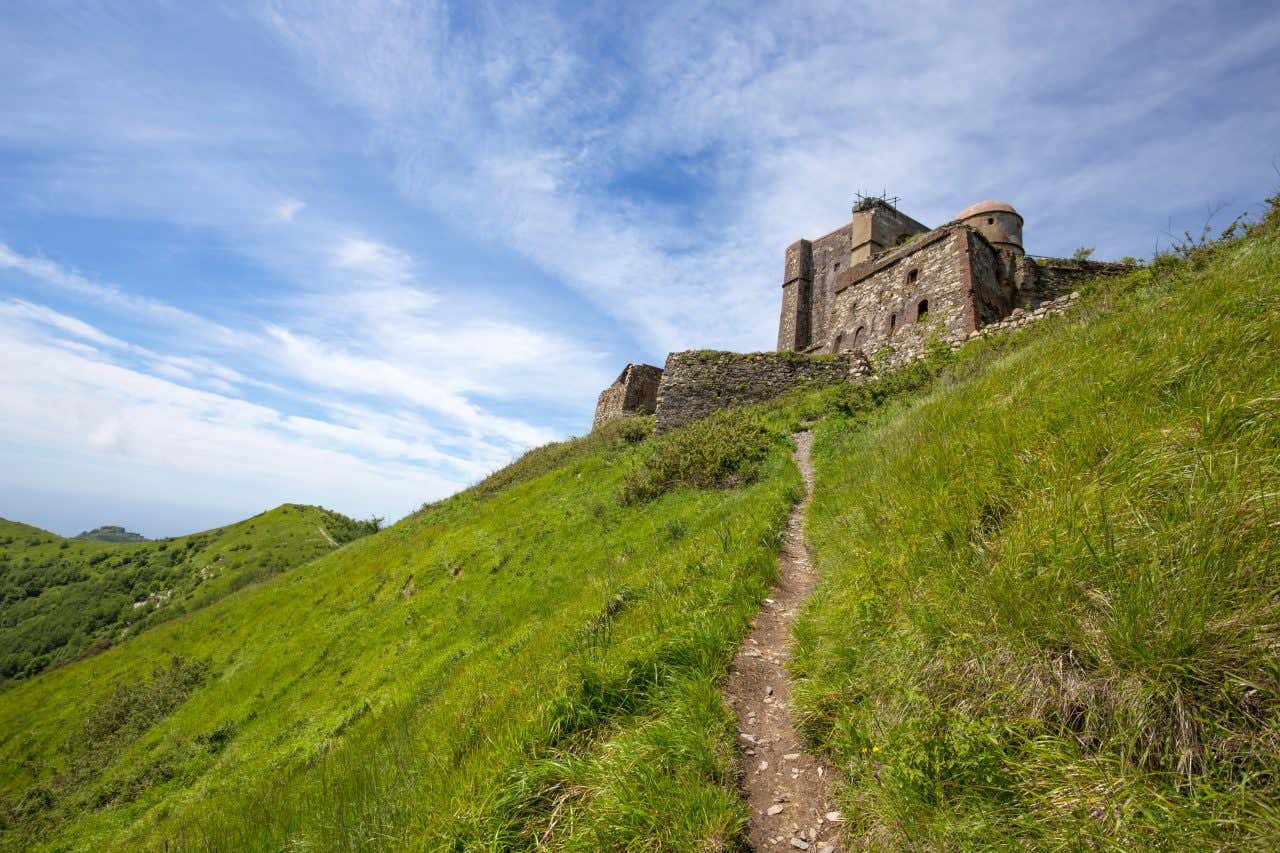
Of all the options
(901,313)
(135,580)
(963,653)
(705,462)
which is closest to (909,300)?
(901,313)

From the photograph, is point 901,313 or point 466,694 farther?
point 901,313

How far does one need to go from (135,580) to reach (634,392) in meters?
86.4

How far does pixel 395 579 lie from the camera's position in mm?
19125

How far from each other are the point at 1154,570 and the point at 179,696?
1211 inches

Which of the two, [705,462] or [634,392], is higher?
[634,392]

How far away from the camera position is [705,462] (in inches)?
567

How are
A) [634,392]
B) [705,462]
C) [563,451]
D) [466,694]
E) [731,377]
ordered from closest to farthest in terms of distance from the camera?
[466,694] → [705,462] → [731,377] → [563,451] → [634,392]

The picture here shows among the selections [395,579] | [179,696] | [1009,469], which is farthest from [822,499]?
[179,696]

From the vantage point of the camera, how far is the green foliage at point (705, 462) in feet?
45.3

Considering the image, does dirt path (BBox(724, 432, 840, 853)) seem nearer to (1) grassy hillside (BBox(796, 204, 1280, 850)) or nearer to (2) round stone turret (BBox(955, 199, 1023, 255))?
(1) grassy hillside (BBox(796, 204, 1280, 850))

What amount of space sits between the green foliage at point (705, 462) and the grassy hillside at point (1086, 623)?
817 cm

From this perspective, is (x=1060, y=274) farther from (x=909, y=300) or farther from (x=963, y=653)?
(x=963, y=653)

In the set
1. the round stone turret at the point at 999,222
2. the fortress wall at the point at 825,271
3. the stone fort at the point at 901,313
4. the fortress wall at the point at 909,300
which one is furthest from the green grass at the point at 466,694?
the fortress wall at the point at 825,271

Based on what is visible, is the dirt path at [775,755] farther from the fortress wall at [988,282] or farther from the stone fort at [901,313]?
the fortress wall at [988,282]
